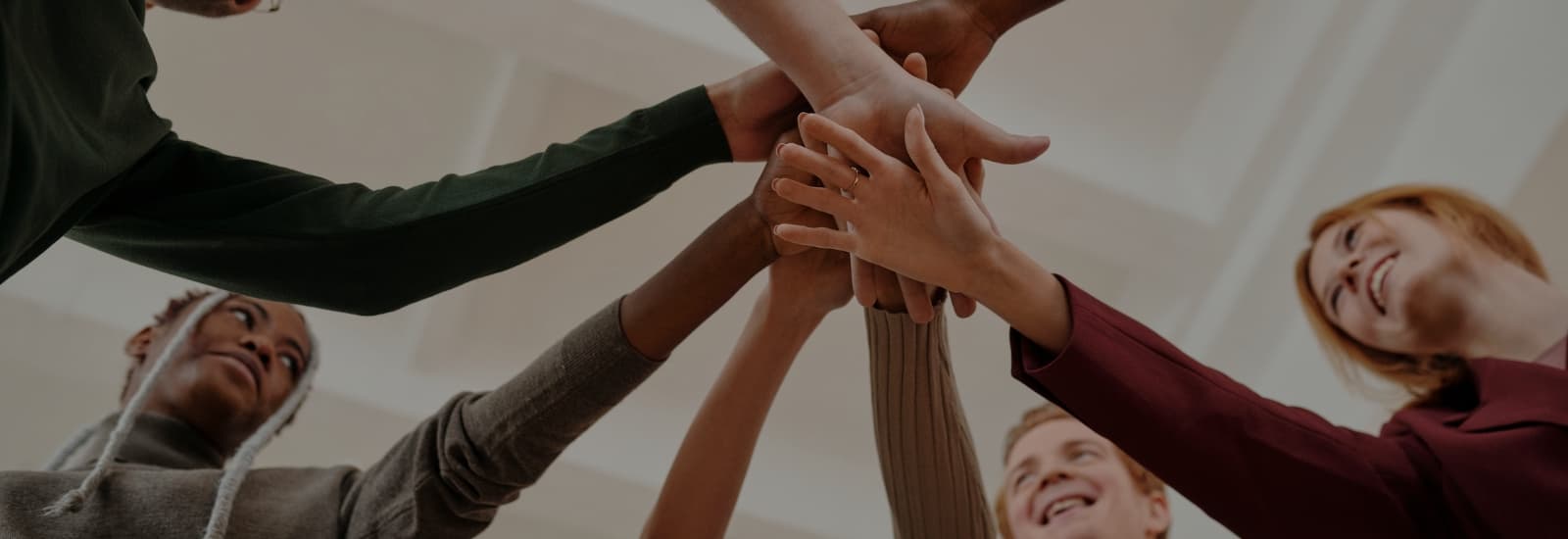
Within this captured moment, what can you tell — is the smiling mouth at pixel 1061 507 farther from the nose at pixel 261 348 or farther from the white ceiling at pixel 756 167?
the nose at pixel 261 348

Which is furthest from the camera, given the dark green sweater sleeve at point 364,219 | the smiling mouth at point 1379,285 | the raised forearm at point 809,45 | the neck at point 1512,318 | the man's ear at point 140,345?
the man's ear at point 140,345

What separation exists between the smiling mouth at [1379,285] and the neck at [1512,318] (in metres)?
0.15

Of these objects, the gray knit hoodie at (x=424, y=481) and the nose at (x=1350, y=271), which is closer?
the gray knit hoodie at (x=424, y=481)

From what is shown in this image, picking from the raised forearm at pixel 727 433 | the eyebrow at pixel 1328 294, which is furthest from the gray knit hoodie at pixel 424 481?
the eyebrow at pixel 1328 294

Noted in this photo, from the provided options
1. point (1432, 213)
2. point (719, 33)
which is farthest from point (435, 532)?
point (1432, 213)

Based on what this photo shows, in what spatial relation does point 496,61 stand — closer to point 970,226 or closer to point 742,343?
point 742,343

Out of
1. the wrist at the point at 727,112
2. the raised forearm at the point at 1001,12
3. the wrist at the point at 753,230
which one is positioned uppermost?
the raised forearm at the point at 1001,12

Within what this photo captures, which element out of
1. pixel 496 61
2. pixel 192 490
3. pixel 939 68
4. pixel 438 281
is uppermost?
pixel 496 61

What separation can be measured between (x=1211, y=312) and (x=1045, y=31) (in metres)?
0.92

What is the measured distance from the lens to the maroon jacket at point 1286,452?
1.50 m

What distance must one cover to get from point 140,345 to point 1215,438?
2.45 m

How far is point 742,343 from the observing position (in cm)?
200

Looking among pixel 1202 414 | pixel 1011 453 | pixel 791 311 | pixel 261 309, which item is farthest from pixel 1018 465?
pixel 261 309

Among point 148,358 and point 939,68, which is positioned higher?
point 939,68
